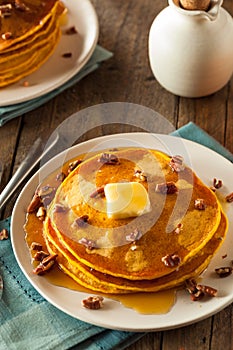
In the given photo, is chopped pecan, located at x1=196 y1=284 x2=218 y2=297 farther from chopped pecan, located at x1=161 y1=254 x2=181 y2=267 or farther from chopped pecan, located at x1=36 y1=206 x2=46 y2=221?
chopped pecan, located at x1=36 y1=206 x2=46 y2=221

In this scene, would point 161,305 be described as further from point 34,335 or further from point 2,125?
point 2,125

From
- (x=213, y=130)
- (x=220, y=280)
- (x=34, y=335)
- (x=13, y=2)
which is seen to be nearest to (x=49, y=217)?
(x=34, y=335)

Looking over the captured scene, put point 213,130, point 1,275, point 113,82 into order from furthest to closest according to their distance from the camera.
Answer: point 113,82 → point 213,130 → point 1,275

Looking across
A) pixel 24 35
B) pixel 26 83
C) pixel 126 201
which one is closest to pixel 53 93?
pixel 26 83

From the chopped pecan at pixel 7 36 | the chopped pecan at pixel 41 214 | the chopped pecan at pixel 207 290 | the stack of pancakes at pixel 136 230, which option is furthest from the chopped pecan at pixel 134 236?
the chopped pecan at pixel 7 36

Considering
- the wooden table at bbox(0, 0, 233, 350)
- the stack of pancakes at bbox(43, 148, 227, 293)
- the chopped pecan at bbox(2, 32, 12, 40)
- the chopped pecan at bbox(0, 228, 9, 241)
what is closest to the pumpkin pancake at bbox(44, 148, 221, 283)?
the stack of pancakes at bbox(43, 148, 227, 293)

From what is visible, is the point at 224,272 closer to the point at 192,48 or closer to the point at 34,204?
the point at 34,204
